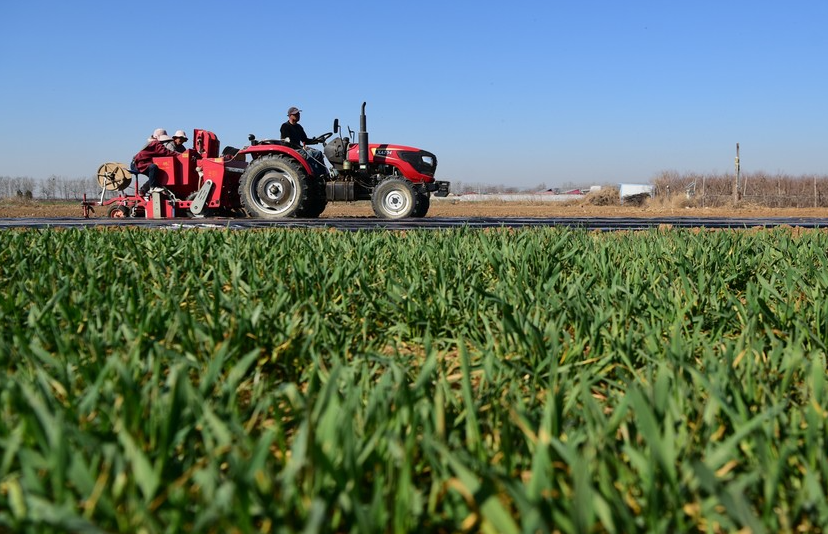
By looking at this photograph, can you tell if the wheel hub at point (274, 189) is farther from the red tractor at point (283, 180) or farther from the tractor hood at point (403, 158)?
the tractor hood at point (403, 158)

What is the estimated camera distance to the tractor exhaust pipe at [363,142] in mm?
11578

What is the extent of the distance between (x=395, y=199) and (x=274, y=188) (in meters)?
2.08

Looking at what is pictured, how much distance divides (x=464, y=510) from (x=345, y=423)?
246mm

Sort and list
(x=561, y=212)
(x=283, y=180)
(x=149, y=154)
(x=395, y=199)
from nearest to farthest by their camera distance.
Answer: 1. (x=283, y=180)
2. (x=395, y=199)
3. (x=149, y=154)
4. (x=561, y=212)

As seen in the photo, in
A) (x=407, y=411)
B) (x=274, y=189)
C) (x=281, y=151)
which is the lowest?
(x=407, y=411)

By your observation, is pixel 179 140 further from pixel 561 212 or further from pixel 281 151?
pixel 561 212

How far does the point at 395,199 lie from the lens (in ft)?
38.8

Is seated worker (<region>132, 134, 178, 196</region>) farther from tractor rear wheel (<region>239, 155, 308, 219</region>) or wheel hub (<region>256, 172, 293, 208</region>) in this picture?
wheel hub (<region>256, 172, 293, 208</region>)

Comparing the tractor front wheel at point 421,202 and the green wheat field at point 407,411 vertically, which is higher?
the tractor front wheel at point 421,202

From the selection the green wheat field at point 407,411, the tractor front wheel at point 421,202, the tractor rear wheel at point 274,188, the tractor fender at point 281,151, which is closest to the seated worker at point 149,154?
the tractor fender at point 281,151

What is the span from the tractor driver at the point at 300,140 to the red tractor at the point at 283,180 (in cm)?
6

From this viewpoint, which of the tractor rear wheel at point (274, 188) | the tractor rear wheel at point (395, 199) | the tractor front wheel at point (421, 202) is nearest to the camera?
the tractor rear wheel at point (274, 188)

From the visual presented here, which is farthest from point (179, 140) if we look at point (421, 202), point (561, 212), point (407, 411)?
point (561, 212)

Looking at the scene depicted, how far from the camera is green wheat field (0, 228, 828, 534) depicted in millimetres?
1036
